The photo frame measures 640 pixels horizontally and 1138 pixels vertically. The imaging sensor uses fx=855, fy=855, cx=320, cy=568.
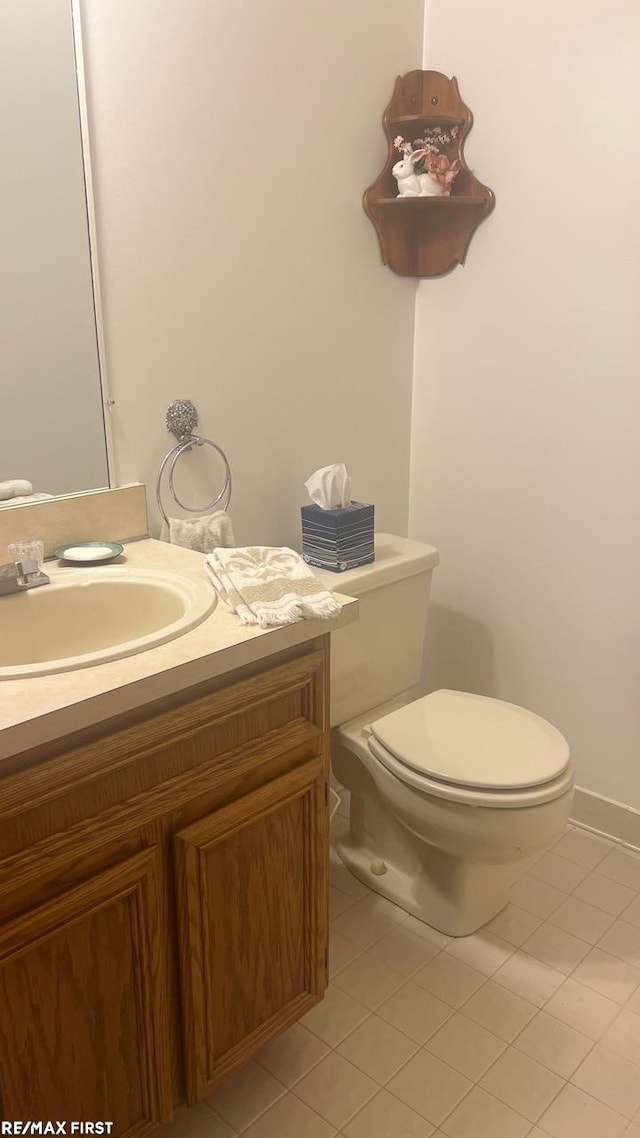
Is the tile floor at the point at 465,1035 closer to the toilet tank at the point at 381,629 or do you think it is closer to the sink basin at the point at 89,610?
the toilet tank at the point at 381,629

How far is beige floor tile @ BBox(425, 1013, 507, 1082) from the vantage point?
4.93ft

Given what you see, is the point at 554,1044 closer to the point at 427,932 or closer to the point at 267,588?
the point at 427,932

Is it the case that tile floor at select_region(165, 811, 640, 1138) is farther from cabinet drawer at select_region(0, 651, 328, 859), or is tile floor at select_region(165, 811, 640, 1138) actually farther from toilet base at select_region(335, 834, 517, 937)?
cabinet drawer at select_region(0, 651, 328, 859)

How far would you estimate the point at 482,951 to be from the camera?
1.77 m

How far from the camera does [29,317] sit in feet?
4.75

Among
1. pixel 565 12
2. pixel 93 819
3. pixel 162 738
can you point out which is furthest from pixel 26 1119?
pixel 565 12

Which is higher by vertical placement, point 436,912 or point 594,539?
point 594,539

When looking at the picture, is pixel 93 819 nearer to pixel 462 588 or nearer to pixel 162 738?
pixel 162 738

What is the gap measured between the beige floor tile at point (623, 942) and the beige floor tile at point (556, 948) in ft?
0.15

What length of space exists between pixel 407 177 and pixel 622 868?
169 centimetres

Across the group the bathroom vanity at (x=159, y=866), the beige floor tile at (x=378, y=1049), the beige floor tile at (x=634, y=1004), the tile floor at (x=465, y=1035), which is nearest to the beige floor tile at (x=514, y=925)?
the tile floor at (x=465, y=1035)

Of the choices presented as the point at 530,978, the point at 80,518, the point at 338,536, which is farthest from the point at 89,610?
the point at 530,978

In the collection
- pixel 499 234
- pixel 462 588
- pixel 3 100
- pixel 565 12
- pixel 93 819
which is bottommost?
pixel 462 588

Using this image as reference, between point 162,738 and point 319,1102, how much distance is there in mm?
785
